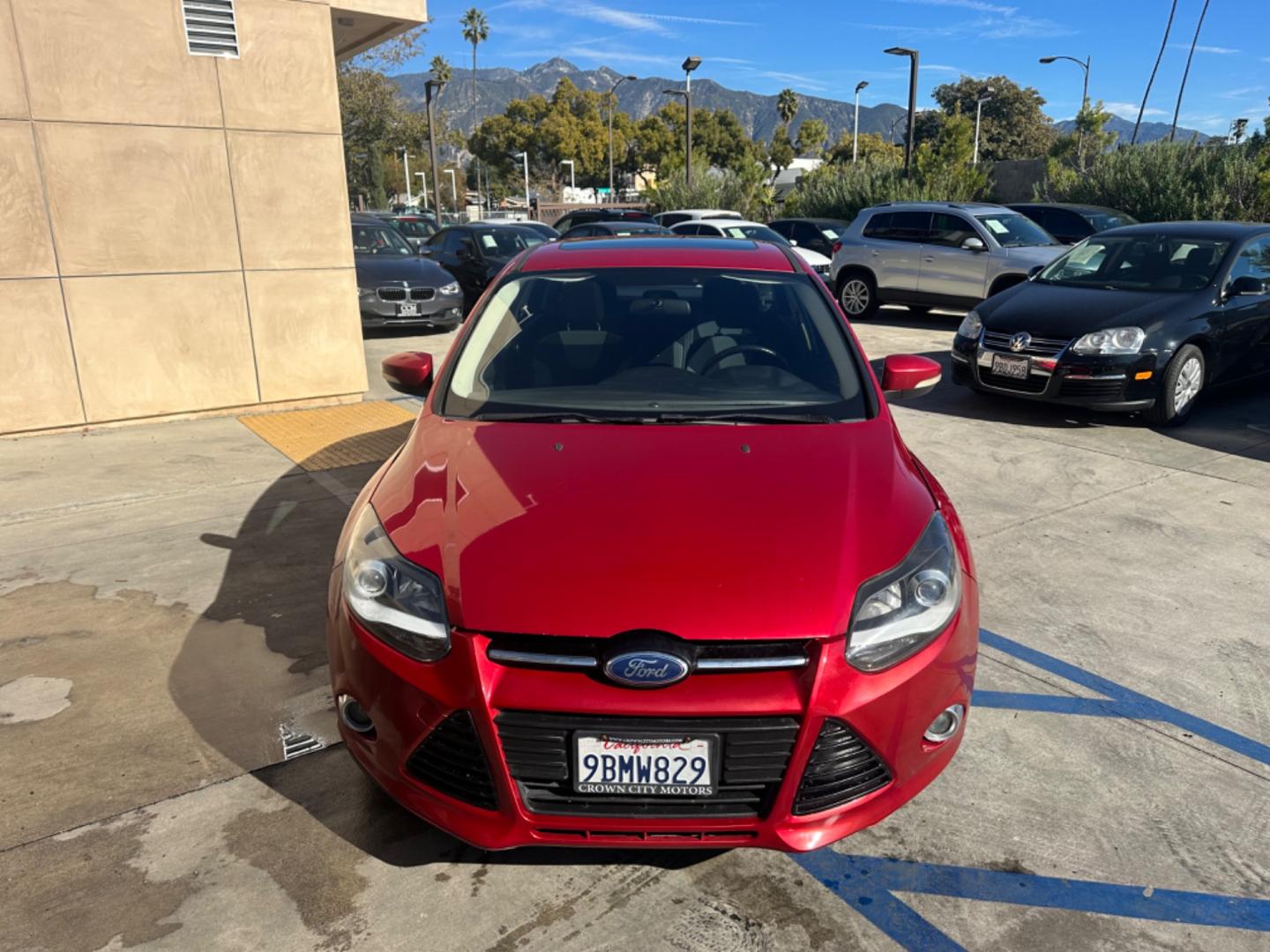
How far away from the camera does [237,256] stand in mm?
7328

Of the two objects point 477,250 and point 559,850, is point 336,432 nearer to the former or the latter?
point 559,850

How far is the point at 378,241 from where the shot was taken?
13461 mm

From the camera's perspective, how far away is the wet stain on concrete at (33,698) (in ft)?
10.4

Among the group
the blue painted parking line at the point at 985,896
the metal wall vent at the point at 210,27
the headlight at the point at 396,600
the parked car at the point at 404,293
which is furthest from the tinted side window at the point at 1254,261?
the parked car at the point at 404,293

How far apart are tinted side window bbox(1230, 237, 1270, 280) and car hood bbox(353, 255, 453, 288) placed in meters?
9.20

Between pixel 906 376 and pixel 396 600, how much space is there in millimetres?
2411

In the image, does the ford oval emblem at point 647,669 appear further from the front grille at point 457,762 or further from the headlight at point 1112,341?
the headlight at point 1112,341


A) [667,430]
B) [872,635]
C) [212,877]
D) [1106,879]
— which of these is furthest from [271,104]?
[1106,879]

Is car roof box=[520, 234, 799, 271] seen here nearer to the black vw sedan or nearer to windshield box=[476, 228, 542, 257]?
the black vw sedan

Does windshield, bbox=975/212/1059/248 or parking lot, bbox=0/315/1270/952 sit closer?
parking lot, bbox=0/315/1270/952

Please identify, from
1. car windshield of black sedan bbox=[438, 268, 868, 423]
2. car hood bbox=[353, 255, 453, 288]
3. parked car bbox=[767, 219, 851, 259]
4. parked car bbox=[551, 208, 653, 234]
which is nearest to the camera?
car windshield of black sedan bbox=[438, 268, 868, 423]

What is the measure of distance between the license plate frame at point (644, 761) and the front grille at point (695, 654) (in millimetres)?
156

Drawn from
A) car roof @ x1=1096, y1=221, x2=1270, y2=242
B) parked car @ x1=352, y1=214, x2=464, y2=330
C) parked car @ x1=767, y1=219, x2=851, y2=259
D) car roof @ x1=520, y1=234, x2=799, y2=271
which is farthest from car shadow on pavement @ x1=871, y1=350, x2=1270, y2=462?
parked car @ x1=767, y1=219, x2=851, y2=259

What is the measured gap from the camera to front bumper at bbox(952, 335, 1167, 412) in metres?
6.96
